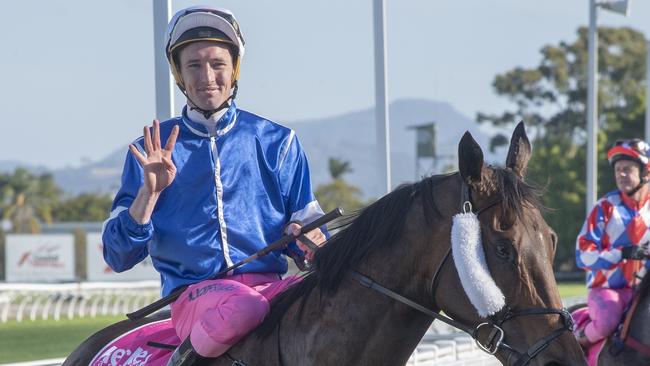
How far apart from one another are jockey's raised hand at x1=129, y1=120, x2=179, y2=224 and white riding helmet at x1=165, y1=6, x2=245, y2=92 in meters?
0.45

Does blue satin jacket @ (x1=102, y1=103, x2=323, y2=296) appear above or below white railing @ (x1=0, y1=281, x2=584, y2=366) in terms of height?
above

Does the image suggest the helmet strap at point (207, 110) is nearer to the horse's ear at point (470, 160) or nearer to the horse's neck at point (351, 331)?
the horse's neck at point (351, 331)

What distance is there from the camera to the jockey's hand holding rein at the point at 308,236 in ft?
13.1

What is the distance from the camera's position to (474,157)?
10.7 ft

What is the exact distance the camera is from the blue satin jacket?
4.00m

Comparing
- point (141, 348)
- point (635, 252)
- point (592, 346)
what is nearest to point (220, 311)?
point (141, 348)

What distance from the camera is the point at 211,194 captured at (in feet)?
13.2

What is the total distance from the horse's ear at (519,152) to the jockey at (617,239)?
183 inches

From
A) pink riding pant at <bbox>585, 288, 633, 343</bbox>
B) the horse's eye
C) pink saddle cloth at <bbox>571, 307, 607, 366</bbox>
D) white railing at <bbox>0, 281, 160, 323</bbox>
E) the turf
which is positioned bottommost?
white railing at <bbox>0, 281, 160, 323</bbox>

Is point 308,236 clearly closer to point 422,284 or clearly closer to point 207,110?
point 207,110

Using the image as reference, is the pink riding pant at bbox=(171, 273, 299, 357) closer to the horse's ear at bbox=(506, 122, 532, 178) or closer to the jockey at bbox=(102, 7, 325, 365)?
the jockey at bbox=(102, 7, 325, 365)

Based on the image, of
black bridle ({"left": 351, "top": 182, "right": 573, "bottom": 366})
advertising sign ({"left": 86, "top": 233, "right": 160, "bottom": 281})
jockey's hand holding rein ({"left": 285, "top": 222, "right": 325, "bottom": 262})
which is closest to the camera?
black bridle ({"left": 351, "top": 182, "right": 573, "bottom": 366})

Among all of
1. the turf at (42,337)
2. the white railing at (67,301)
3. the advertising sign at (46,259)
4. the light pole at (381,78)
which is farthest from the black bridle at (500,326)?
the advertising sign at (46,259)

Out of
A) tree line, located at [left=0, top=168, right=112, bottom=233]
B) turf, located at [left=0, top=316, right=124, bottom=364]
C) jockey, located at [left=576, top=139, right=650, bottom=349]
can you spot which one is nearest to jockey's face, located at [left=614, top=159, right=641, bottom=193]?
jockey, located at [left=576, top=139, right=650, bottom=349]
